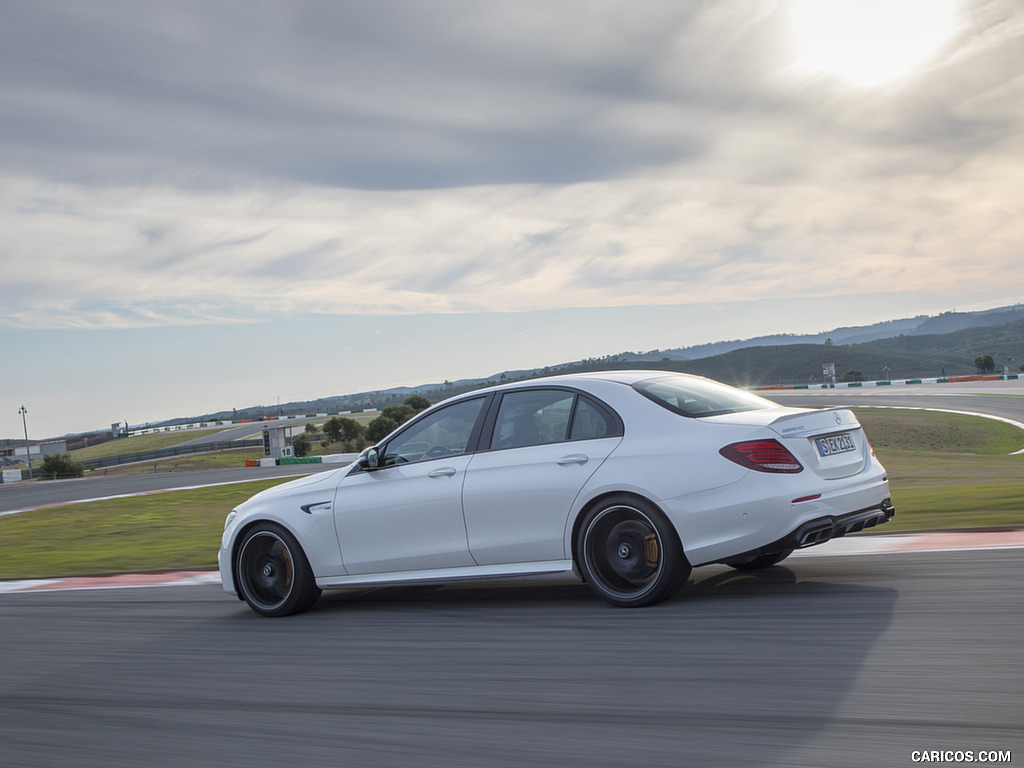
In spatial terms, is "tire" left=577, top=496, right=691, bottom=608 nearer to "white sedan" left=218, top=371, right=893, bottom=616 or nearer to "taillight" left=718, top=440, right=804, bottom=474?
"white sedan" left=218, top=371, right=893, bottom=616

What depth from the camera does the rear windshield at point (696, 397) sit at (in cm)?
579

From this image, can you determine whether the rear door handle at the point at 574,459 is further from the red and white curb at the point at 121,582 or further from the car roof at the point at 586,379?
the red and white curb at the point at 121,582

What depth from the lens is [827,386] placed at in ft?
298

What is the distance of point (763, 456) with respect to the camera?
5.25 metres

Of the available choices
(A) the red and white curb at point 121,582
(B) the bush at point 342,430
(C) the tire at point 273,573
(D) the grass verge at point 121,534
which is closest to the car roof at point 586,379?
(C) the tire at point 273,573

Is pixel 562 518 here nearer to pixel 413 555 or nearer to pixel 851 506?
pixel 413 555

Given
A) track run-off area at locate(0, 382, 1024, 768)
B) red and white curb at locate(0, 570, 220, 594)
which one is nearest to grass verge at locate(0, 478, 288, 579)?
red and white curb at locate(0, 570, 220, 594)

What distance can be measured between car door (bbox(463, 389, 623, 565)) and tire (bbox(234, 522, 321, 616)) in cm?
152

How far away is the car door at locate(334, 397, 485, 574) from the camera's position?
6203 mm

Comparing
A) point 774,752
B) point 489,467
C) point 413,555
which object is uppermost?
point 489,467

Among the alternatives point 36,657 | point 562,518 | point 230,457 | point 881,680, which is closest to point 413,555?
point 562,518

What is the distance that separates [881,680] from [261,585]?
4.65 meters

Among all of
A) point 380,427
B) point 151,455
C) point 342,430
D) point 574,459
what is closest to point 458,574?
point 574,459

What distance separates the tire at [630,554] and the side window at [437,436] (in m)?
1.20
